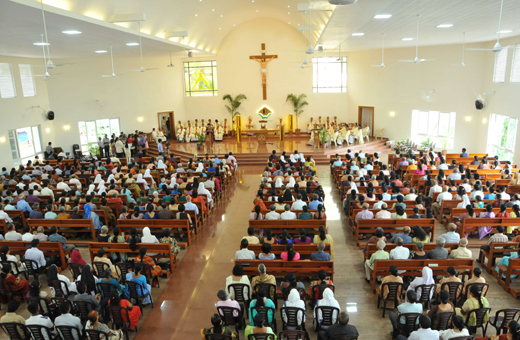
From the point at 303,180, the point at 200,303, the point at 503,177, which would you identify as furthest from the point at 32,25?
the point at 503,177

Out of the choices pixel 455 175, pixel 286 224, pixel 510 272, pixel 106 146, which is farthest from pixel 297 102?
pixel 510 272

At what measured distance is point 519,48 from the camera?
13.9 meters

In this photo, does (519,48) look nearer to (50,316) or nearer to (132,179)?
(132,179)

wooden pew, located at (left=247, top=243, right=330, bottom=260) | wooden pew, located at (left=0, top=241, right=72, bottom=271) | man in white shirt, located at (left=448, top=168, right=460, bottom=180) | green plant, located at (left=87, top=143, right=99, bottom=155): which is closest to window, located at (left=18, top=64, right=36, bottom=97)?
green plant, located at (left=87, top=143, right=99, bottom=155)

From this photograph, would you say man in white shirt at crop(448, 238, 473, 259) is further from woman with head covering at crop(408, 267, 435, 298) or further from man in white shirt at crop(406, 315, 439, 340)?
man in white shirt at crop(406, 315, 439, 340)

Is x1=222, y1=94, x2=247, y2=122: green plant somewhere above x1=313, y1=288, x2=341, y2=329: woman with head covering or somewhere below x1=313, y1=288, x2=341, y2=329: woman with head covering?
above

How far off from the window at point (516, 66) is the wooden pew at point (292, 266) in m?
12.2

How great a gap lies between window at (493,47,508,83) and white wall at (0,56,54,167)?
20.4m

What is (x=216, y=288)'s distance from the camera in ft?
23.7

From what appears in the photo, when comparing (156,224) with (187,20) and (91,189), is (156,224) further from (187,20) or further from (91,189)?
(187,20)

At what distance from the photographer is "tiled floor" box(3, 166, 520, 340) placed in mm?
6008

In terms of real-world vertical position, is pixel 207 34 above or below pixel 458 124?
above

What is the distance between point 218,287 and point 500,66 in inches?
589

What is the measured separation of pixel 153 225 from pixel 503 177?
412 inches
